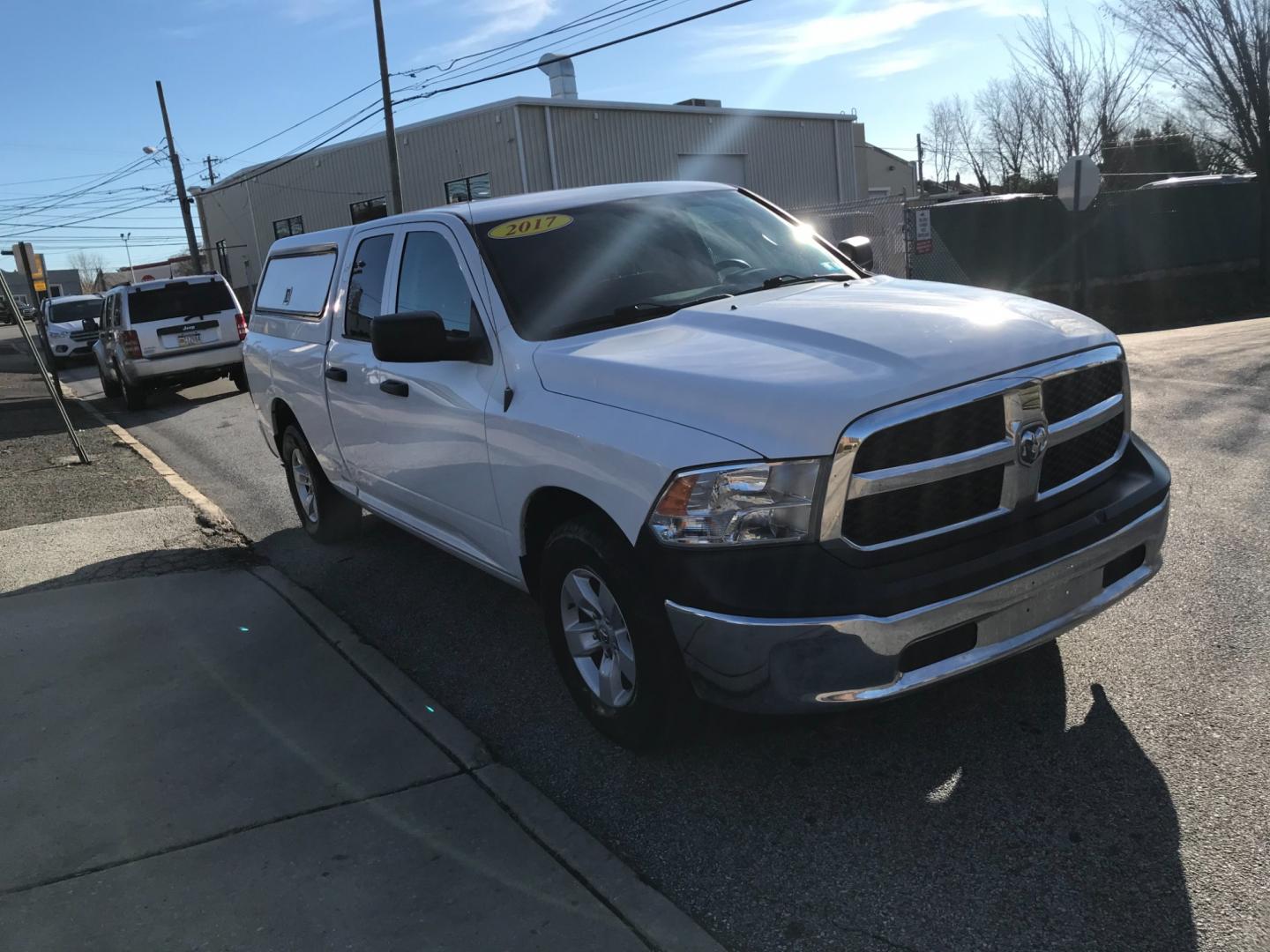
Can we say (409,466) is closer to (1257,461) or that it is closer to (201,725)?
(201,725)

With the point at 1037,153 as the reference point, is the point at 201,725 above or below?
below

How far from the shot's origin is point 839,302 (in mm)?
3828

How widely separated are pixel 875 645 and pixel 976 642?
0.38 metres

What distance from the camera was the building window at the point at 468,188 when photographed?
1059 inches

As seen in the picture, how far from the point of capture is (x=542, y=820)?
329cm

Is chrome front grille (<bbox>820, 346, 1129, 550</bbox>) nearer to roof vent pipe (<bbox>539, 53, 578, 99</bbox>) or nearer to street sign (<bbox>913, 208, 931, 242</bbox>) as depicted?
street sign (<bbox>913, 208, 931, 242</bbox>)

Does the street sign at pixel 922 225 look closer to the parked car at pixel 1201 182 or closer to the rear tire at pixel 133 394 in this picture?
the parked car at pixel 1201 182

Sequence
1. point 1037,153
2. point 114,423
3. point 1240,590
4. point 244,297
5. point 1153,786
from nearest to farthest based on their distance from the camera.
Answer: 1. point 1153,786
2. point 1240,590
3. point 114,423
4. point 1037,153
5. point 244,297

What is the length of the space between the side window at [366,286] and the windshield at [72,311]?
26.0 metres

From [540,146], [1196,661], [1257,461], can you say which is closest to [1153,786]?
[1196,661]

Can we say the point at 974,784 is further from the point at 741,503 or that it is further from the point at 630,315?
the point at 630,315

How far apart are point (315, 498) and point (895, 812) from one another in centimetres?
460

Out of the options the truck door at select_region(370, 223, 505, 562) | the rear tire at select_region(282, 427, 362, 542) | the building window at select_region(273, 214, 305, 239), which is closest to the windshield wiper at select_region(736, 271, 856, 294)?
the truck door at select_region(370, 223, 505, 562)

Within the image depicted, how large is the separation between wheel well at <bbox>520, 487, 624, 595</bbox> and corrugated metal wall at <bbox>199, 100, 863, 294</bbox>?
844 inches
